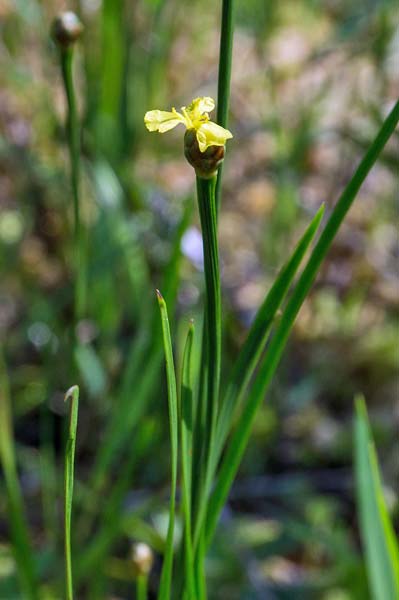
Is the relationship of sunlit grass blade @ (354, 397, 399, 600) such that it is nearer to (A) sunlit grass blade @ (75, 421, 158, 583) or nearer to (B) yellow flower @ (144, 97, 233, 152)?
(A) sunlit grass blade @ (75, 421, 158, 583)

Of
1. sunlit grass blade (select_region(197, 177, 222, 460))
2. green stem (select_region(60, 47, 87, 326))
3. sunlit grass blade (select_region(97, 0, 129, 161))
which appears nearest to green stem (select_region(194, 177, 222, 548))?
sunlit grass blade (select_region(197, 177, 222, 460))

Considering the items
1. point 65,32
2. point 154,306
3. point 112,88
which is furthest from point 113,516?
point 112,88

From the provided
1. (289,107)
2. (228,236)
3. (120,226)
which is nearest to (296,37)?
(289,107)

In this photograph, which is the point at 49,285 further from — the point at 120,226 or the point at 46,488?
the point at 46,488

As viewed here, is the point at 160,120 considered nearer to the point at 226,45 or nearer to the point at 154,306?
the point at 226,45

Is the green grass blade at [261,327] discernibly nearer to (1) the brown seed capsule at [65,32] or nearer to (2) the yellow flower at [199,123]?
(2) the yellow flower at [199,123]

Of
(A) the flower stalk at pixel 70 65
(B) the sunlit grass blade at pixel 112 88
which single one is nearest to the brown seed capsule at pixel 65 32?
(A) the flower stalk at pixel 70 65
